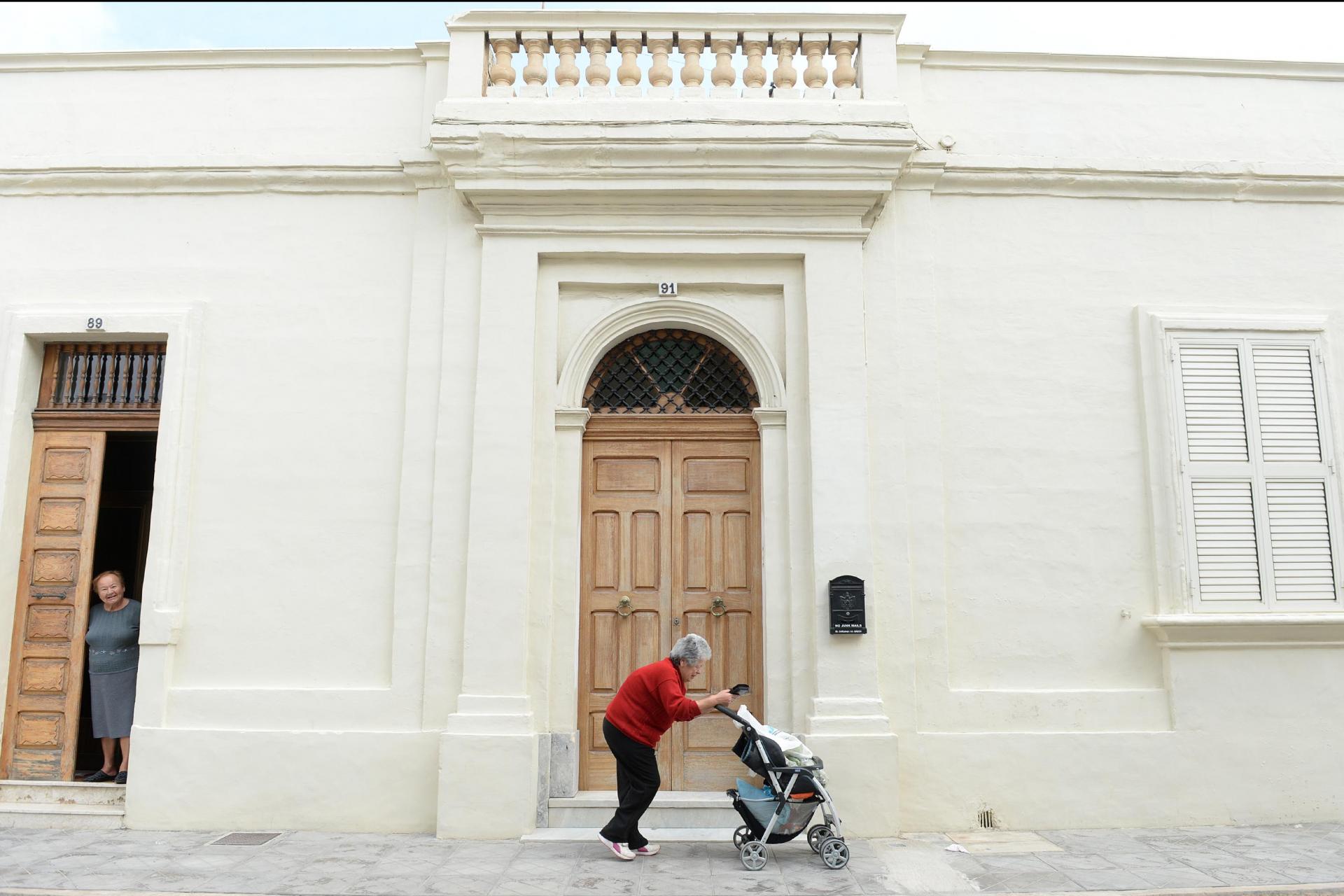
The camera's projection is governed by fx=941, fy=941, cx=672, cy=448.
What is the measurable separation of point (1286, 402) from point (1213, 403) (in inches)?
22.4

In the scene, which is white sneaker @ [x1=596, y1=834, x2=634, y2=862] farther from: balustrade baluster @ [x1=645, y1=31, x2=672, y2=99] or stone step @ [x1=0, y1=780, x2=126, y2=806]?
balustrade baluster @ [x1=645, y1=31, x2=672, y2=99]

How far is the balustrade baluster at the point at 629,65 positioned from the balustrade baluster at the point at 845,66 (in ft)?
4.82

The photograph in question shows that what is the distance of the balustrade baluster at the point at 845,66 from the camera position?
6996 mm

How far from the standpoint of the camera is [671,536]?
6781 millimetres

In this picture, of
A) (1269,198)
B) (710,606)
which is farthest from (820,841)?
(1269,198)

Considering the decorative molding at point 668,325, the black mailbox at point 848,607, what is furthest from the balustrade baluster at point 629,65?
the black mailbox at point 848,607

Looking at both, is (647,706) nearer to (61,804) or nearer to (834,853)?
(834,853)

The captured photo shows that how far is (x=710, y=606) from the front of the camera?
22.0 feet

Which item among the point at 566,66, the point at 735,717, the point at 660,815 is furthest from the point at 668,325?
the point at 660,815

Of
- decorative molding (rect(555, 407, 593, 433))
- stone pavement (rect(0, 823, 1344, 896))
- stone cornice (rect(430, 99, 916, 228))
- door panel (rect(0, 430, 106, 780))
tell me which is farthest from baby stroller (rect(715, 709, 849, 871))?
door panel (rect(0, 430, 106, 780))

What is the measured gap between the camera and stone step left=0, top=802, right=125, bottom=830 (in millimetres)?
6262

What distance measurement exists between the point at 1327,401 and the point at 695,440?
461 centimetres

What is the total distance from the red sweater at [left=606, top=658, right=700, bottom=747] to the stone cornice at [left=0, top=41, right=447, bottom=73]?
4.90m

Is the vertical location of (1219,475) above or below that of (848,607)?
above
